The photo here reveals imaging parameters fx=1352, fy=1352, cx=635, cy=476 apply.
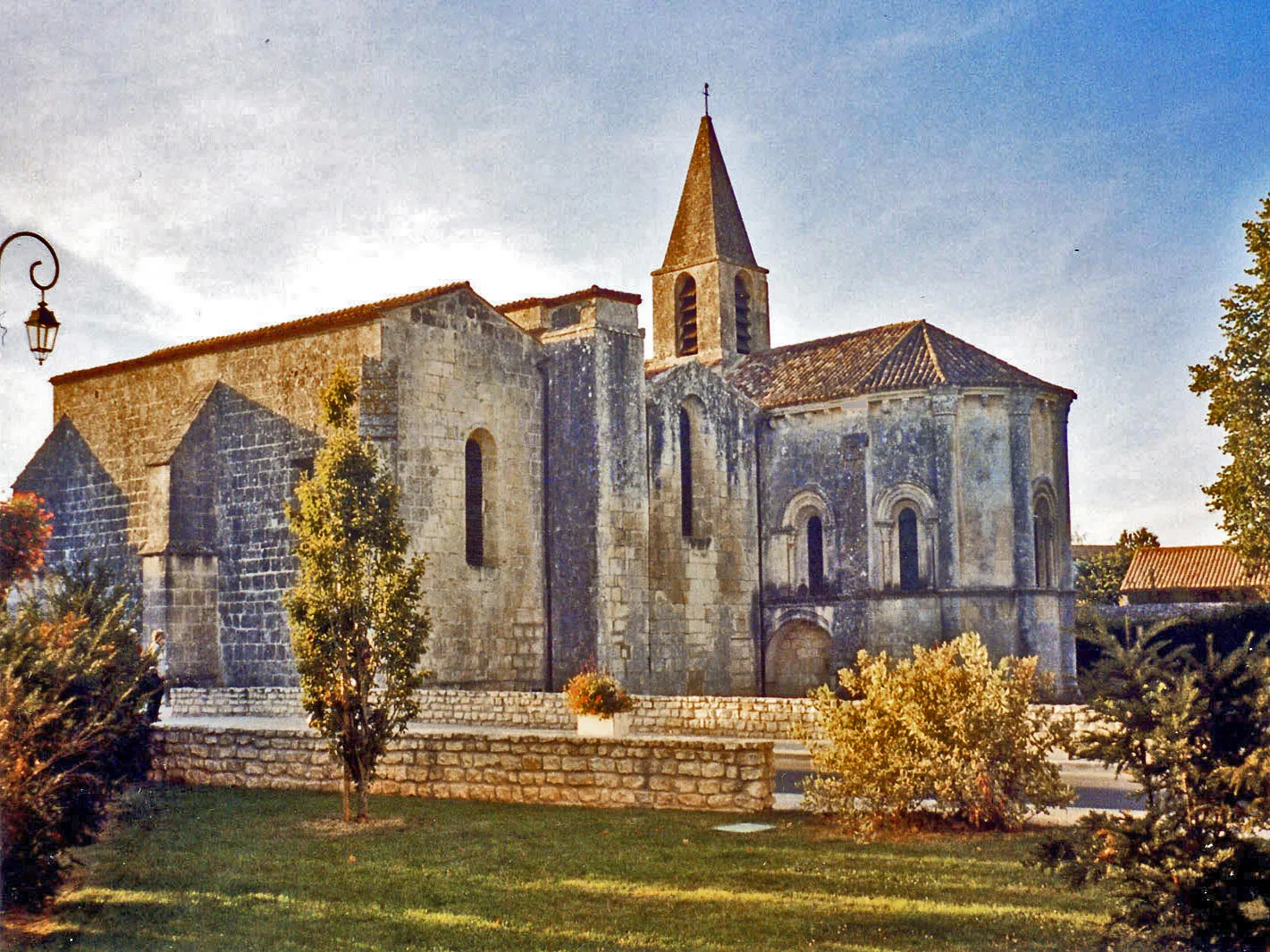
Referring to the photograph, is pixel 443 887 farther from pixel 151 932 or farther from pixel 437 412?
pixel 437 412

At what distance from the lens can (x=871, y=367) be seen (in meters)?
32.8

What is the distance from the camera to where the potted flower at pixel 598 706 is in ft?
67.2

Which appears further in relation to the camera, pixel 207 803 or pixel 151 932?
pixel 207 803

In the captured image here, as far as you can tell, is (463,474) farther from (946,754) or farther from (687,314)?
(687,314)

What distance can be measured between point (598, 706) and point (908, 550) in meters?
13.5

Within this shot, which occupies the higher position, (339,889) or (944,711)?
(944,711)

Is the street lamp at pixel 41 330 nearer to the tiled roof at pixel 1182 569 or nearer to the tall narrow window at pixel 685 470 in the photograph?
the tall narrow window at pixel 685 470

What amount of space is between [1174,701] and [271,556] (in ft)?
70.8

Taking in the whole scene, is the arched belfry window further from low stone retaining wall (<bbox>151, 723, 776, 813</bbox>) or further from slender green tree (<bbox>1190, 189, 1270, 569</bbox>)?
low stone retaining wall (<bbox>151, 723, 776, 813</bbox>)

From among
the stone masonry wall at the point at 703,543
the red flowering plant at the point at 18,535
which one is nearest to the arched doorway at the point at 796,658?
the stone masonry wall at the point at 703,543

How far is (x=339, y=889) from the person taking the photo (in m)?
10.2

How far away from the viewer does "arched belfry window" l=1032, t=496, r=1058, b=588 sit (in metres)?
31.8

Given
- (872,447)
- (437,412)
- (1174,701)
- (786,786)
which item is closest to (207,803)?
(786,786)

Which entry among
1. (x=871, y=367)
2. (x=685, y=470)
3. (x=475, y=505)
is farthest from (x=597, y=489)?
(x=871, y=367)
